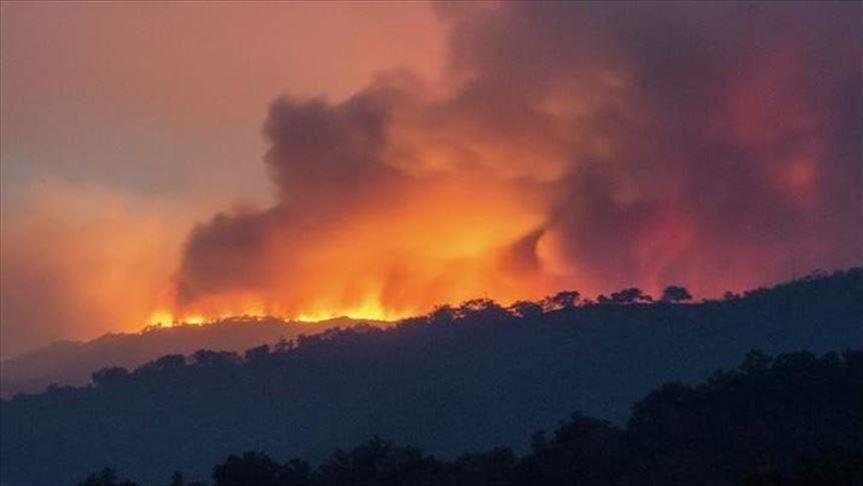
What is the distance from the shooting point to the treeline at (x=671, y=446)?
165 feet

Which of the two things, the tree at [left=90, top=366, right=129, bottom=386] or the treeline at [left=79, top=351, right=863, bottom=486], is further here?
the tree at [left=90, top=366, right=129, bottom=386]

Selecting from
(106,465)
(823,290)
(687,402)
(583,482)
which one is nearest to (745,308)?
(823,290)

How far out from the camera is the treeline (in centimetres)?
5019

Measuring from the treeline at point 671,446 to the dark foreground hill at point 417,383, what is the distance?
29.2 metres

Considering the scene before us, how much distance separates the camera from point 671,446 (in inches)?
2082

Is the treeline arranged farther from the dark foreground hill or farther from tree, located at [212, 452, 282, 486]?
the dark foreground hill

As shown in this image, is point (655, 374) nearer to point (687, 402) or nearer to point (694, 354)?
point (694, 354)

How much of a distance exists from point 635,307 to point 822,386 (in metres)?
46.9

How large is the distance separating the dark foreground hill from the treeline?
95.8 feet

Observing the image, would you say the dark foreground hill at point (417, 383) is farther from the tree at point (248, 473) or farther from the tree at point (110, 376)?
the tree at point (248, 473)

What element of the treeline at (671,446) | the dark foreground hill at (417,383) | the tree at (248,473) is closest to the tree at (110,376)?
the dark foreground hill at (417,383)

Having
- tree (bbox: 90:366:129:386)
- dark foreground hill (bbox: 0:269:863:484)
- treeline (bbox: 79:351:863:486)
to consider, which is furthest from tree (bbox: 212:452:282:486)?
tree (bbox: 90:366:129:386)

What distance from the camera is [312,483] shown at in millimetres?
52062

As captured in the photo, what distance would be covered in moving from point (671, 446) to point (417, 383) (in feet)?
162
